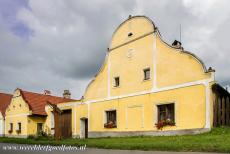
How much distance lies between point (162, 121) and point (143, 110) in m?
1.88

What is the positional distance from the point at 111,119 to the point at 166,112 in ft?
18.6

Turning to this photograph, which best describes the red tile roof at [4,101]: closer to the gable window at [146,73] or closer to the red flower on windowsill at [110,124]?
the red flower on windowsill at [110,124]

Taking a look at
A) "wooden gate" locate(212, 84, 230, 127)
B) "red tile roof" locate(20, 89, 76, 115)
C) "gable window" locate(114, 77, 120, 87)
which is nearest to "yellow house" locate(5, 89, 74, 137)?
"red tile roof" locate(20, 89, 76, 115)

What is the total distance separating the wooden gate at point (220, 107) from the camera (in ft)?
64.8

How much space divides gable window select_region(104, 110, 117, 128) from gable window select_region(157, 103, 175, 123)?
14.8 feet

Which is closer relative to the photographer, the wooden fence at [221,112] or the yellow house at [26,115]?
the wooden fence at [221,112]

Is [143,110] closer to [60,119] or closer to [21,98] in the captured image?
[60,119]

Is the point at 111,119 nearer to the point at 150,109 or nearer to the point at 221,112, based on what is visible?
the point at 150,109

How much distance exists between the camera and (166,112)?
22.4m

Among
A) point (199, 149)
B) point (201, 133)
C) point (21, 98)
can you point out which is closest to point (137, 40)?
point (201, 133)

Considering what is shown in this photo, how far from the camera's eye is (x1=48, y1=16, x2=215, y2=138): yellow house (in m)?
20.5

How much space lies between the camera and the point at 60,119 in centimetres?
3133

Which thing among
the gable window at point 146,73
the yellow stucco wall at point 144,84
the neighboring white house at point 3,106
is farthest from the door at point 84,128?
the neighboring white house at point 3,106

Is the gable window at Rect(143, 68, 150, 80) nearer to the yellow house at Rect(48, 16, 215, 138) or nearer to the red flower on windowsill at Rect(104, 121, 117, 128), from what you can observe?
the yellow house at Rect(48, 16, 215, 138)
